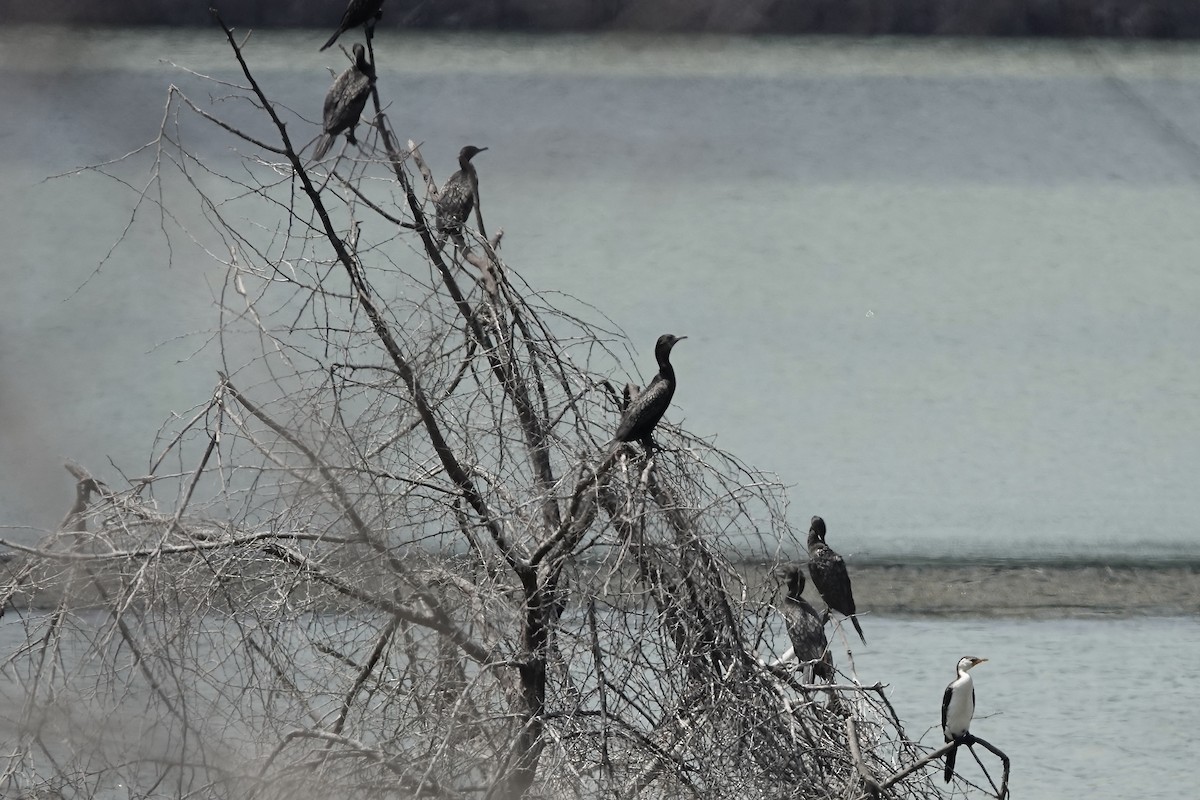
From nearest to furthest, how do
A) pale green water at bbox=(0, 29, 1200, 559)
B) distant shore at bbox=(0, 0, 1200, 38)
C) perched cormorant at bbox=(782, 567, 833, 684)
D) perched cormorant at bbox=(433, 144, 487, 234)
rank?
perched cormorant at bbox=(433, 144, 487, 234), perched cormorant at bbox=(782, 567, 833, 684), distant shore at bbox=(0, 0, 1200, 38), pale green water at bbox=(0, 29, 1200, 559)

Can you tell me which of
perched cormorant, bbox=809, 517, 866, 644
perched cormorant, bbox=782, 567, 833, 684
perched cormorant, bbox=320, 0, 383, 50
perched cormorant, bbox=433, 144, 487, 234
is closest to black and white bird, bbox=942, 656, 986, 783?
perched cormorant, bbox=809, 517, 866, 644

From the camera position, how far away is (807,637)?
3393 mm

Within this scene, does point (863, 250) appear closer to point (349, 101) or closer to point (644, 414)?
point (349, 101)

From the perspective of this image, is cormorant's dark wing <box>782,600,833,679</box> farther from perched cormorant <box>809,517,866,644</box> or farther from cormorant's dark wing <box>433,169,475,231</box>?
cormorant's dark wing <box>433,169,475,231</box>

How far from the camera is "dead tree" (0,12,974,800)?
100 inches

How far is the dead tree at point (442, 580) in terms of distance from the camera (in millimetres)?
2547

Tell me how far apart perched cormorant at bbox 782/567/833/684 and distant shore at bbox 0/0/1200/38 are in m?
3.28

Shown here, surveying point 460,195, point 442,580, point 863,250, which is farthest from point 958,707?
point 863,250

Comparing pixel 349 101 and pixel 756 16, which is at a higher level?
pixel 756 16

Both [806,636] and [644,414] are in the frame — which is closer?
[644,414]

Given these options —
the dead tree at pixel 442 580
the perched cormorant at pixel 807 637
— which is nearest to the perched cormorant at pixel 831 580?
the perched cormorant at pixel 807 637

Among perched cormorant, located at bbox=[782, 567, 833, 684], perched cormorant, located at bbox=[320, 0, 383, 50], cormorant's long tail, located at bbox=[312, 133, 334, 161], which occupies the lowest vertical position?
perched cormorant, located at bbox=[782, 567, 833, 684]

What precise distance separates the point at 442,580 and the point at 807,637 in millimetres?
990

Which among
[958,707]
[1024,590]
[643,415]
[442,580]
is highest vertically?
[643,415]
